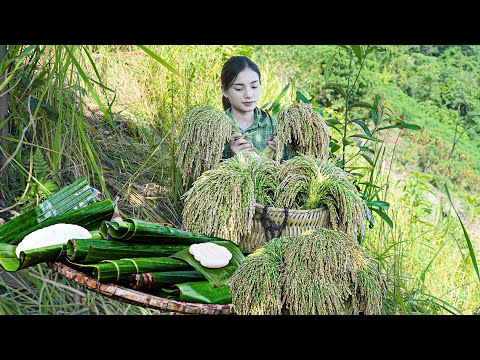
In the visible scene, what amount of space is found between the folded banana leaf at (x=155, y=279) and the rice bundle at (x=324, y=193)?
552mm

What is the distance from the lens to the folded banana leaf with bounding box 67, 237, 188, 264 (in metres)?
2.29

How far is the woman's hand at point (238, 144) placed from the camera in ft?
9.97

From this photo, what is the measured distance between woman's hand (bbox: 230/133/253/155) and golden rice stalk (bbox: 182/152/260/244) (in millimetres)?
373

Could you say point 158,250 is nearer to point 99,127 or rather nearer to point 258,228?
point 258,228

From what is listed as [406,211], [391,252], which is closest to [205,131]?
[391,252]

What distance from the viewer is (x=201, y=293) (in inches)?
87.2

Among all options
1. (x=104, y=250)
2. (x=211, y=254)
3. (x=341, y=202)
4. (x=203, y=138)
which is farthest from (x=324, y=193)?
(x=104, y=250)

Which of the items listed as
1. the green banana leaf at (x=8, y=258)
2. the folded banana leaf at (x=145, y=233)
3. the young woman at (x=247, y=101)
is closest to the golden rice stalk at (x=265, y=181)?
the folded banana leaf at (x=145, y=233)

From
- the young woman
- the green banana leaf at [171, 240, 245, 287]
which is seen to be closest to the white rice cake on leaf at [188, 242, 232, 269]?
the green banana leaf at [171, 240, 245, 287]

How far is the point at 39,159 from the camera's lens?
296 centimetres

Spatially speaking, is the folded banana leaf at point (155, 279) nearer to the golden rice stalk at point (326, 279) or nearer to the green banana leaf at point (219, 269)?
the green banana leaf at point (219, 269)

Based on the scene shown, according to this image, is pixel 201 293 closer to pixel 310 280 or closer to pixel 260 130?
pixel 310 280

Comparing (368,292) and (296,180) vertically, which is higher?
(296,180)

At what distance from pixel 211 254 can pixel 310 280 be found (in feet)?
1.57
